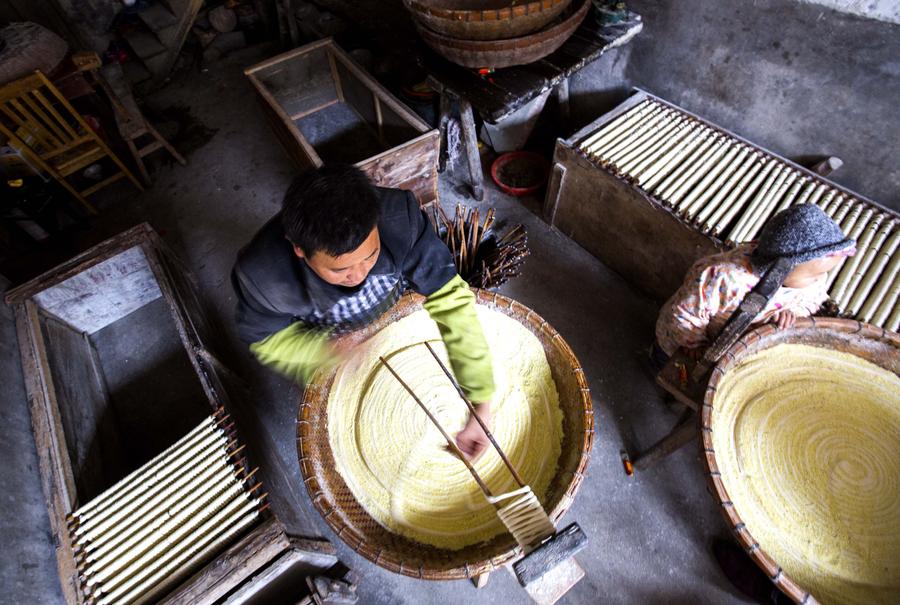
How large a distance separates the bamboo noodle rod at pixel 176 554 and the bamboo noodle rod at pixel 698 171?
2649 millimetres

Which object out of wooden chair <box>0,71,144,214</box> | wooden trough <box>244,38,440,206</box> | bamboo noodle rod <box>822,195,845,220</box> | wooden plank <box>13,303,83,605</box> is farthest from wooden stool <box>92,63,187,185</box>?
bamboo noodle rod <box>822,195,845,220</box>

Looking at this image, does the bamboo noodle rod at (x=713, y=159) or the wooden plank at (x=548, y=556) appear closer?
the wooden plank at (x=548, y=556)

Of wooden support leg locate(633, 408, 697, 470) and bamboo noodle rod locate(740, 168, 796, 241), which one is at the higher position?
bamboo noodle rod locate(740, 168, 796, 241)

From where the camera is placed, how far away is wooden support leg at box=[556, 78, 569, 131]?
3554 millimetres

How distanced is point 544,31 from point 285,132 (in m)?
1.92

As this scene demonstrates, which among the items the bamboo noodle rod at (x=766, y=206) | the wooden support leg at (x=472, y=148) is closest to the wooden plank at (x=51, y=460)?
the wooden support leg at (x=472, y=148)

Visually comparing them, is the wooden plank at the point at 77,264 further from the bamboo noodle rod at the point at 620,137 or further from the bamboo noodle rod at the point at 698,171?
the bamboo noodle rod at the point at 698,171

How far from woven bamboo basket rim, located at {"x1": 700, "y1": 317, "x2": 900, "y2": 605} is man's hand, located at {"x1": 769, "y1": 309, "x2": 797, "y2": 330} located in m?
0.02

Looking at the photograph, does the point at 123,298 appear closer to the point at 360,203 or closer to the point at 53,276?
the point at 53,276

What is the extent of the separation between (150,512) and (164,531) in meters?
0.11

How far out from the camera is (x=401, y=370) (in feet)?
7.28

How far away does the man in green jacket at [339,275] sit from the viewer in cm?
141

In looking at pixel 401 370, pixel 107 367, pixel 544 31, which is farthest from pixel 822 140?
pixel 107 367

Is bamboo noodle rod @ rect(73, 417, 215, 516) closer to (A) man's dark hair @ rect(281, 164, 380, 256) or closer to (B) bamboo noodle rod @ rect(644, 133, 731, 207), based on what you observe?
(A) man's dark hair @ rect(281, 164, 380, 256)
